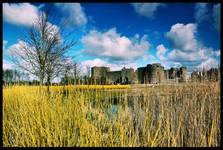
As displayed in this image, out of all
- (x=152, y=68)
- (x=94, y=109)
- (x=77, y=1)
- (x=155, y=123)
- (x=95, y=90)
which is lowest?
(x=155, y=123)

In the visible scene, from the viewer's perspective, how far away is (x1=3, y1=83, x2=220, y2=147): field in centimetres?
193

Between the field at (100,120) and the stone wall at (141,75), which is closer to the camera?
the field at (100,120)

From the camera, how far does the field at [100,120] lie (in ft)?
6.33

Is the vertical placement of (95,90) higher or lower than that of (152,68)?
lower

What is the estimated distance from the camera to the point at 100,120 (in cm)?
211

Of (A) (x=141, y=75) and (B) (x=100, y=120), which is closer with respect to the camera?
(B) (x=100, y=120)

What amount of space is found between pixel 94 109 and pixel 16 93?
110cm

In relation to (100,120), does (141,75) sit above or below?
above

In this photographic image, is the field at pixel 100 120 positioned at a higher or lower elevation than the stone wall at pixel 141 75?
lower

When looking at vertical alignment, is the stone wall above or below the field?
above

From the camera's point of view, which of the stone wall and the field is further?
the stone wall

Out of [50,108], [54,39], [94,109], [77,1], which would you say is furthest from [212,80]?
[54,39]

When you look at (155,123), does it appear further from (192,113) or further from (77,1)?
(77,1)

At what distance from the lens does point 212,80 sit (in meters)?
3.03
